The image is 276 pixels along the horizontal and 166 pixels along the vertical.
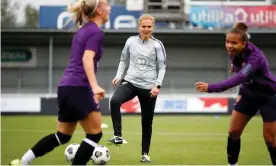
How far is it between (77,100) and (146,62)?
3.38 m

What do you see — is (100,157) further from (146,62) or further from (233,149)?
(233,149)

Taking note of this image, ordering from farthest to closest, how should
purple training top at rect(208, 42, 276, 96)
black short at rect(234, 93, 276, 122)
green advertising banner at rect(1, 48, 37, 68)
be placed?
green advertising banner at rect(1, 48, 37, 68) < black short at rect(234, 93, 276, 122) < purple training top at rect(208, 42, 276, 96)

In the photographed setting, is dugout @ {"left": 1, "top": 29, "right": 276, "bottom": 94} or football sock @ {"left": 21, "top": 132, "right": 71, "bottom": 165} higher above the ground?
football sock @ {"left": 21, "top": 132, "right": 71, "bottom": 165}

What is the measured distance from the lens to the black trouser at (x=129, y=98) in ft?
31.5

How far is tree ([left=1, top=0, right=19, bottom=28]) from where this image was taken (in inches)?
1431

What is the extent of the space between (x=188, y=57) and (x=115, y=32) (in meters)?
5.92

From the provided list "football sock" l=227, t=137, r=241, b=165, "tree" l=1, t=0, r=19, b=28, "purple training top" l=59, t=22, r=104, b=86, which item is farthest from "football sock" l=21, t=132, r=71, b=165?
"tree" l=1, t=0, r=19, b=28

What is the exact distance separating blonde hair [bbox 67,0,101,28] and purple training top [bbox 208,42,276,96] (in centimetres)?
164

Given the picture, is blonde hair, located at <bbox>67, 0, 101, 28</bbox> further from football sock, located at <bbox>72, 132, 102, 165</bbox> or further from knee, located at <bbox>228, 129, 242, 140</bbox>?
knee, located at <bbox>228, 129, 242, 140</bbox>

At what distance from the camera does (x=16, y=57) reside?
3694 centimetres

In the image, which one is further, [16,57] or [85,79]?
[16,57]

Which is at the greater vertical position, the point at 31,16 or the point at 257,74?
the point at 257,74

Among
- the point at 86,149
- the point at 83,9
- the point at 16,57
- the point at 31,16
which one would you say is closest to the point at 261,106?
the point at 86,149

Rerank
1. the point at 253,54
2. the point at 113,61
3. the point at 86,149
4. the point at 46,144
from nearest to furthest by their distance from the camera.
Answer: the point at 86,149
the point at 46,144
the point at 253,54
the point at 113,61
